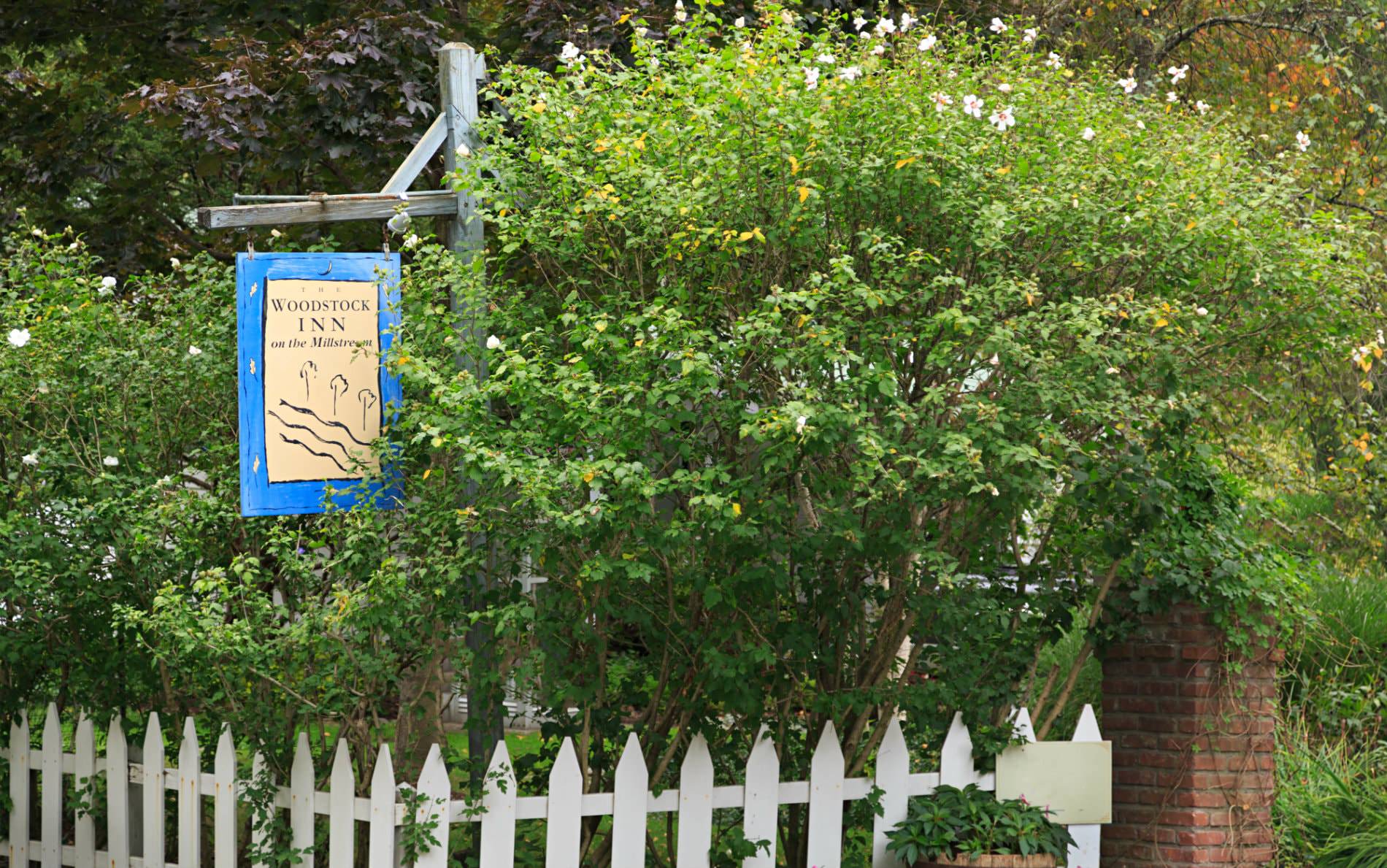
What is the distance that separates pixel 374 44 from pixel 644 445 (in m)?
3.52

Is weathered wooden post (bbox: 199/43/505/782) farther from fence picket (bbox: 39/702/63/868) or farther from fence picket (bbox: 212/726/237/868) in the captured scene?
fence picket (bbox: 39/702/63/868)

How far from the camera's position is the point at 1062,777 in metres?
5.29

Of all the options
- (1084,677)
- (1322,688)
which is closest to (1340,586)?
(1322,688)

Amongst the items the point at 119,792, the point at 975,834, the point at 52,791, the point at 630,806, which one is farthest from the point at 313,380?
the point at 975,834

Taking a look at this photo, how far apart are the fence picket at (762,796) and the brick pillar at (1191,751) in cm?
162

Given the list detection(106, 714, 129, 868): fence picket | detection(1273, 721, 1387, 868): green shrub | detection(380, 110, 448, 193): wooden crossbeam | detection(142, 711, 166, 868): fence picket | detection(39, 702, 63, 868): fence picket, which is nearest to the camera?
detection(380, 110, 448, 193): wooden crossbeam

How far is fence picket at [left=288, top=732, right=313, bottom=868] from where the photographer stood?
491cm

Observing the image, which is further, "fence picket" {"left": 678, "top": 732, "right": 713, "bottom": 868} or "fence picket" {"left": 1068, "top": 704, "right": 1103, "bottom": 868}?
"fence picket" {"left": 1068, "top": 704, "right": 1103, "bottom": 868}

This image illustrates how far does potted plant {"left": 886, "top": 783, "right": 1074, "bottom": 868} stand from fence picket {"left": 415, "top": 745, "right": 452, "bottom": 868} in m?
1.60

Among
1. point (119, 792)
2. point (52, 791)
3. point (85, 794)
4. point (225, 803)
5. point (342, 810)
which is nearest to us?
point (342, 810)

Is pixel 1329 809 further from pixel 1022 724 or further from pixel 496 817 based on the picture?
pixel 496 817

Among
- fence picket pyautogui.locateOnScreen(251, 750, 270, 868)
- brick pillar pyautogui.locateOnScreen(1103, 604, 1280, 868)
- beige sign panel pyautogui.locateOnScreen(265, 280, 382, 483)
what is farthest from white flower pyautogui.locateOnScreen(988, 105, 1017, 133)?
fence picket pyautogui.locateOnScreen(251, 750, 270, 868)

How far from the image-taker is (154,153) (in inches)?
437

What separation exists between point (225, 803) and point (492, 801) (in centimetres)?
110
